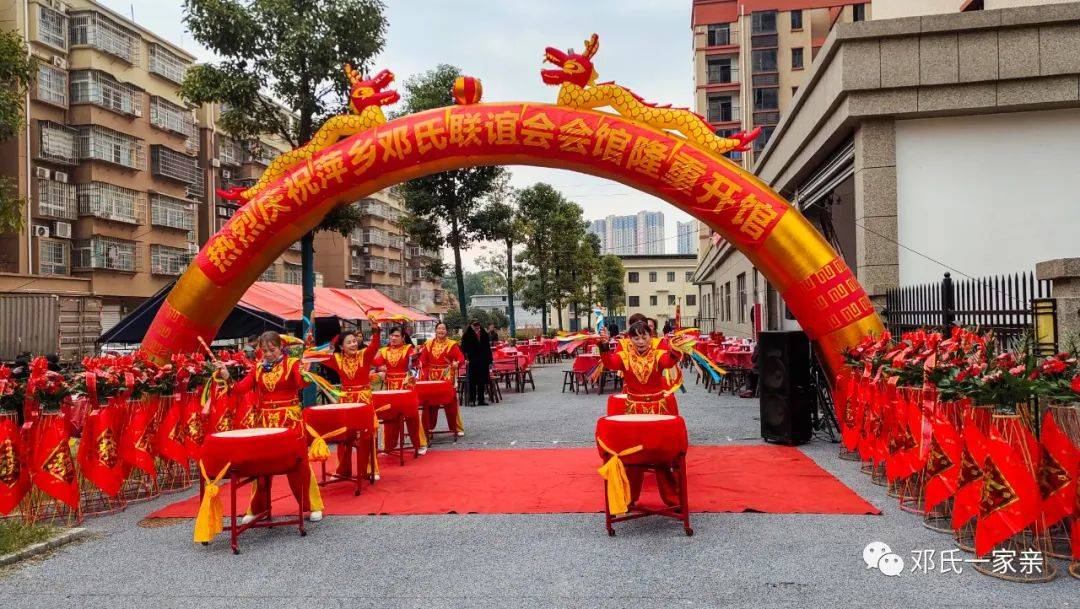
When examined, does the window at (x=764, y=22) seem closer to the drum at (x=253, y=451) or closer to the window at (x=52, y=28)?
the window at (x=52, y=28)

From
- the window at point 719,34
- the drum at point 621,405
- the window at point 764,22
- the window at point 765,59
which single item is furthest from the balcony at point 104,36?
the window at point 719,34

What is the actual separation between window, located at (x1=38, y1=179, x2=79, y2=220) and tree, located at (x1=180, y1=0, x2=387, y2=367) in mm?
13864

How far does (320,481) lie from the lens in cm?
680

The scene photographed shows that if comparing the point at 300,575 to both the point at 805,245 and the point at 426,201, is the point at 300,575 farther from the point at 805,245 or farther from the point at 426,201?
the point at 426,201

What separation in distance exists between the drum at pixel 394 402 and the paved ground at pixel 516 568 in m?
2.13

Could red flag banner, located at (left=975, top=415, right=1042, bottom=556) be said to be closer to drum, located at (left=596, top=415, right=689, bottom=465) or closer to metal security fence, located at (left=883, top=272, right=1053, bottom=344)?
drum, located at (left=596, top=415, right=689, bottom=465)

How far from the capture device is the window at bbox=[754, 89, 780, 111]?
137ft

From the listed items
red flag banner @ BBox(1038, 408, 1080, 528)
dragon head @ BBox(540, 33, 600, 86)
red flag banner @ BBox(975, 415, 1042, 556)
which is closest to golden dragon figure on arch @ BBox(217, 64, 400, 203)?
dragon head @ BBox(540, 33, 600, 86)

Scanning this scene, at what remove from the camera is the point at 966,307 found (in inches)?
277

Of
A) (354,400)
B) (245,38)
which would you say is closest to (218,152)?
(245,38)

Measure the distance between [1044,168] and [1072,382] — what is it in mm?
6670

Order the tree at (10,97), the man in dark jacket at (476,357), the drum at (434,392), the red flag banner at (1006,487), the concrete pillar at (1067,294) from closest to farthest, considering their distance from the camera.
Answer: the red flag banner at (1006,487)
the concrete pillar at (1067,294)
the drum at (434,392)
the tree at (10,97)
the man in dark jacket at (476,357)

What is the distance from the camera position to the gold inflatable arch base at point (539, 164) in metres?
7.70

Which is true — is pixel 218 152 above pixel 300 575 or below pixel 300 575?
above
